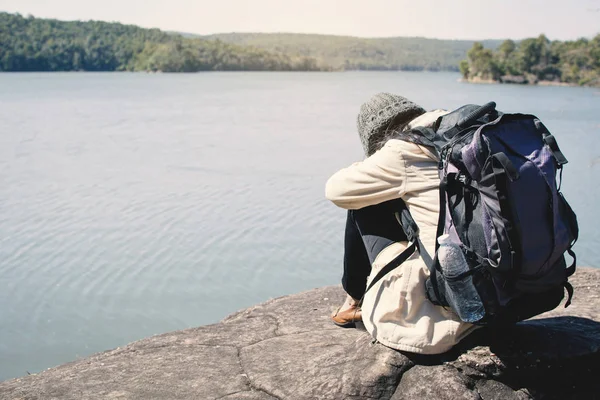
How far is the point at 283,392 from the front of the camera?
8.36ft

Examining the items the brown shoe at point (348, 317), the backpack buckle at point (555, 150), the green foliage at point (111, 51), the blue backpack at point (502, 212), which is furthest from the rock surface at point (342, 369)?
the green foliage at point (111, 51)

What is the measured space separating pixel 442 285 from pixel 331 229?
6.61 metres

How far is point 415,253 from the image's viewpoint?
2445mm

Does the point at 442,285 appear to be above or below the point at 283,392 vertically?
above

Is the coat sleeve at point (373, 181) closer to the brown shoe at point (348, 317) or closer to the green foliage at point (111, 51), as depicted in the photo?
the brown shoe at point (348, 317)

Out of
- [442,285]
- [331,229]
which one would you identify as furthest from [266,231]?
[442,285]

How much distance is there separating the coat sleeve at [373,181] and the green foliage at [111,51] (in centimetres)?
8310

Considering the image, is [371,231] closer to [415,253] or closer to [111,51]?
[415,253]

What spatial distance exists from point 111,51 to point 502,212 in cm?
9549

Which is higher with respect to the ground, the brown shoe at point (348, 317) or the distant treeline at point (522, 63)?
the distant treeline at point (522, 63)

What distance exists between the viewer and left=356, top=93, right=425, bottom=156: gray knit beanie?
8.54 feet

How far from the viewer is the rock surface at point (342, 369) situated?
2436 millimetres

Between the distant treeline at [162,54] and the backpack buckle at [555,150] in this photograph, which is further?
the distant treeline at [162,54]

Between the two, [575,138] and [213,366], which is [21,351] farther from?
[575,138]
